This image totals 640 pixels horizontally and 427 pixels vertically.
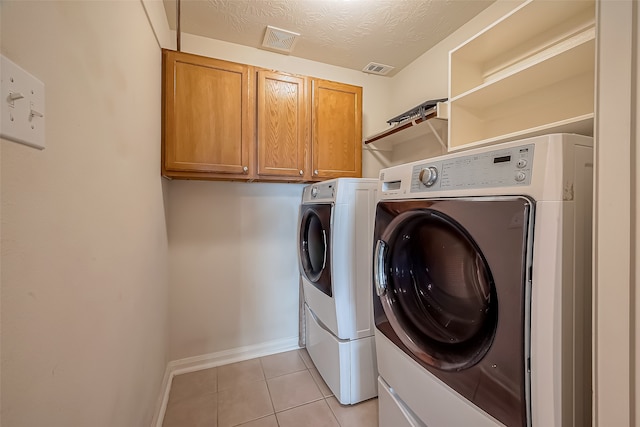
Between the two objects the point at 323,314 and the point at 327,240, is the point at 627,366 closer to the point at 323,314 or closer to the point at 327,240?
the point at 327,240

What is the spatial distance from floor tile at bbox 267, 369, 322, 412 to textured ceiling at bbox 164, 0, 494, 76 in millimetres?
2490

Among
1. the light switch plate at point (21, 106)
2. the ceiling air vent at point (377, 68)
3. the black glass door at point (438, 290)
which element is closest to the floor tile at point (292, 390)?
the black glass door at point (438, 290)

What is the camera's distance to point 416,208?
91 cm

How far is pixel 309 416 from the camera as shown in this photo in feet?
4.96

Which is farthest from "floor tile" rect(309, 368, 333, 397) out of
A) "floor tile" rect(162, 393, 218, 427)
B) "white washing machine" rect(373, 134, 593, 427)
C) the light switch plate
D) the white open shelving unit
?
the light switch plate

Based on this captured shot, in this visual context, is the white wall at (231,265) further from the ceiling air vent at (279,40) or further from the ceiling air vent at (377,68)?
the ceiling air vent at (377,68)

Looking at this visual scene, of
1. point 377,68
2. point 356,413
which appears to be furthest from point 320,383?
point 377,68

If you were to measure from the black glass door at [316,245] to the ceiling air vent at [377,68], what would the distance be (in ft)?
4.77

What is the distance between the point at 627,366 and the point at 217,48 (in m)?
2.57

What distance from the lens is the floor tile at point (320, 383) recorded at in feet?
5.54

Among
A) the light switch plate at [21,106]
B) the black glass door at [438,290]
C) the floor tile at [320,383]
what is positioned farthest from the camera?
the floor tile at [320,383]

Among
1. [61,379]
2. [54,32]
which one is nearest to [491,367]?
[61,379]

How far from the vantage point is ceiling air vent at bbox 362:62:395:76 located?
2311mm

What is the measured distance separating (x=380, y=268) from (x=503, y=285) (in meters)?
0.51
